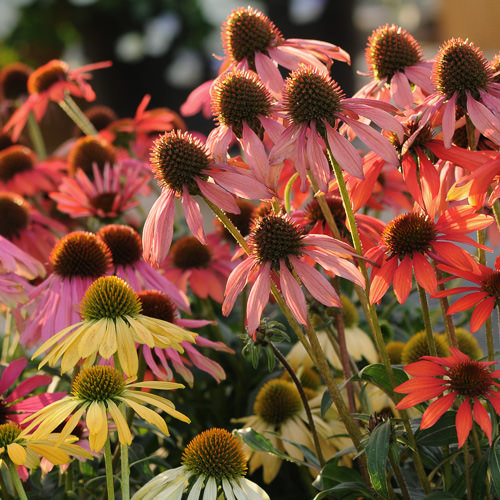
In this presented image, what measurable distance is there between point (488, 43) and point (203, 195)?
206 inches

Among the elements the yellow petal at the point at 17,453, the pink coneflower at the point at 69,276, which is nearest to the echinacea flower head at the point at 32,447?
the yellow petal at the point at 17,453

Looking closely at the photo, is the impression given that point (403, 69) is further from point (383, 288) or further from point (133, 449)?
point (133, 449)

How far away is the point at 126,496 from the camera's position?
577 mm

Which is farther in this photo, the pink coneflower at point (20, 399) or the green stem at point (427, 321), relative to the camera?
the pink coneflower at point (20, 399)

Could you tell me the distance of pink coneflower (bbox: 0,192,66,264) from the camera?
3.87 feet

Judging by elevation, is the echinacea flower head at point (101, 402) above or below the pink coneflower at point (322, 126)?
below

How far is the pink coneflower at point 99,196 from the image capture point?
119 centimetres

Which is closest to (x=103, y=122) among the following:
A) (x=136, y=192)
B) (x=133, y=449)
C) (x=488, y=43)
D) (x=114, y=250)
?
(x=136, y=192)

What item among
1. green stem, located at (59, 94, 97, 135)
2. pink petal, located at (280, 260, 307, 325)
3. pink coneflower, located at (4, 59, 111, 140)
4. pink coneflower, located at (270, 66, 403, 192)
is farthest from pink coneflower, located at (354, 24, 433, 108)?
pink coneflower, located at (4, 59, 111, 140)

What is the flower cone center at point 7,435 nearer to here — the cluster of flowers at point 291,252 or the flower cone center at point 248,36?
the cluster of flowers at point 291,252

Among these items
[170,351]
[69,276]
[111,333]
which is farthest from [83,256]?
[111,333]

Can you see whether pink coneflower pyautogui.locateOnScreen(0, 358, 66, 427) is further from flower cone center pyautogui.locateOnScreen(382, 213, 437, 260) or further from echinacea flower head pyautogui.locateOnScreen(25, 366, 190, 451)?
flower cone center pyautogui.locateOnScreen(382, 213, 437, 260)

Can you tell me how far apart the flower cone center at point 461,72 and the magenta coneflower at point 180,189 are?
19 cm

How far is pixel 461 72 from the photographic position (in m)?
0.68
